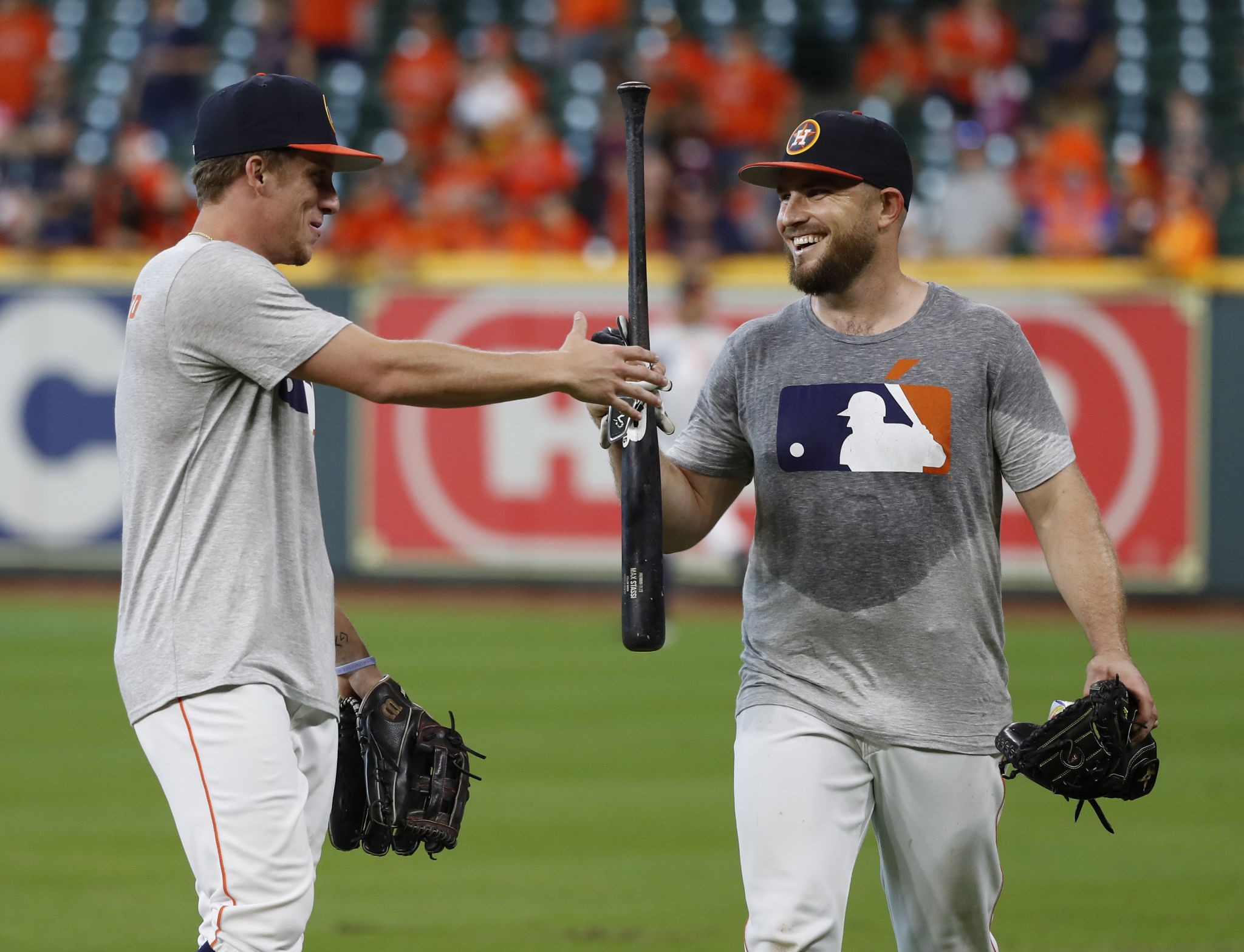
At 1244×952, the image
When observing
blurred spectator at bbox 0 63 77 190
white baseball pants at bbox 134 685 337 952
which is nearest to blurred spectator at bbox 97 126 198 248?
blurred spectator at bbox 0 63 77 190

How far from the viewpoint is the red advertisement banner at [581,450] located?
15.1 meters

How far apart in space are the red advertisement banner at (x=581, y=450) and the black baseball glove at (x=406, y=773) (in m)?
10.4

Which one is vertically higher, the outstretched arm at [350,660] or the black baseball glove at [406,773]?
the outstretched arm at [350,660]

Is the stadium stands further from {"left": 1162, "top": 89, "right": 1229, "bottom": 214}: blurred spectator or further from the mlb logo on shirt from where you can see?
the mlb logo on shirt

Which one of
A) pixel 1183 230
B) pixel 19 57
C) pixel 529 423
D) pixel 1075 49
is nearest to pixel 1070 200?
pixel 1183 230

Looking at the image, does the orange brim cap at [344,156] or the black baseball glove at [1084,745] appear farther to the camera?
the black baseball glove at [1084,745]

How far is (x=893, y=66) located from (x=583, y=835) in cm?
1259

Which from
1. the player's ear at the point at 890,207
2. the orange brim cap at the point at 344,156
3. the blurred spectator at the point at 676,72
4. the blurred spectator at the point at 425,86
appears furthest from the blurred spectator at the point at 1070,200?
the orange brim cap at the point at 344,156

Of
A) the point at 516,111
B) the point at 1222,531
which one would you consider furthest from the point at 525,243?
the point at 1222,531

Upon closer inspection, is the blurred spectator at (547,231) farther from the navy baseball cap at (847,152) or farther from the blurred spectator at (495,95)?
the navy baseball cap at (847,152)

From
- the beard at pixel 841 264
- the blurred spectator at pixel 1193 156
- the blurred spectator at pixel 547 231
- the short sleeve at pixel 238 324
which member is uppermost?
the blurred spectator at pixel 1193 156

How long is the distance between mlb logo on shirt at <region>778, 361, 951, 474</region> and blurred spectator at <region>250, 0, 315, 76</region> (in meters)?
15.3

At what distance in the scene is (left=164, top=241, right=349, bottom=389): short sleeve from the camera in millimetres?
4184

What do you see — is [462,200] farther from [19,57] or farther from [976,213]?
[19,57]
